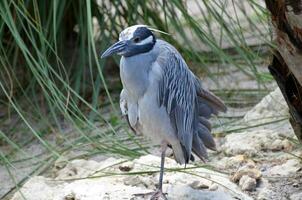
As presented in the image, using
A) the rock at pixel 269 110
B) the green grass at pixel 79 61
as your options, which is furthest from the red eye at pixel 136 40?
the rock at pixel 269 110

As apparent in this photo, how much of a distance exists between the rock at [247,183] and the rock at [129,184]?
0.02m

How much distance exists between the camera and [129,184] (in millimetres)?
2498

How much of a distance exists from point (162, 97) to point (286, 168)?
0.58 m

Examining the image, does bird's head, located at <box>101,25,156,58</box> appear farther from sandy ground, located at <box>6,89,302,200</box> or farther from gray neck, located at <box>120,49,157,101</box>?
sandy ground, located at <box>6,89,302,200</box>

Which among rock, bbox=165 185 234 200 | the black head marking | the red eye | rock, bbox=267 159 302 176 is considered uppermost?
the black head marking

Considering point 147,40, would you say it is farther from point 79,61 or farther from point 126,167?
point 79,61

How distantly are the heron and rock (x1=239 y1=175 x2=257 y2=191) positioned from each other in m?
0.14

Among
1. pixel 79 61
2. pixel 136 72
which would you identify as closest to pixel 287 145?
pixel 136 72

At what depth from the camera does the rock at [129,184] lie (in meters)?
2.40

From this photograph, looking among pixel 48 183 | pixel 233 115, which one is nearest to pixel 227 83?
pixel 233 115

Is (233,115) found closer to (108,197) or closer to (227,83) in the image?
(227,83)

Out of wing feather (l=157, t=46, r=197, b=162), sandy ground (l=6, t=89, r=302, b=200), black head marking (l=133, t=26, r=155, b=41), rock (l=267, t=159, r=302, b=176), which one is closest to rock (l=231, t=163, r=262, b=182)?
sandy ground (l=6, t=89, r=302, b=200)

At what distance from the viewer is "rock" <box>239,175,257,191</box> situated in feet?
8.22

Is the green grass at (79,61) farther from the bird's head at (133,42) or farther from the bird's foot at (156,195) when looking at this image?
the bird's head at (133,42)
